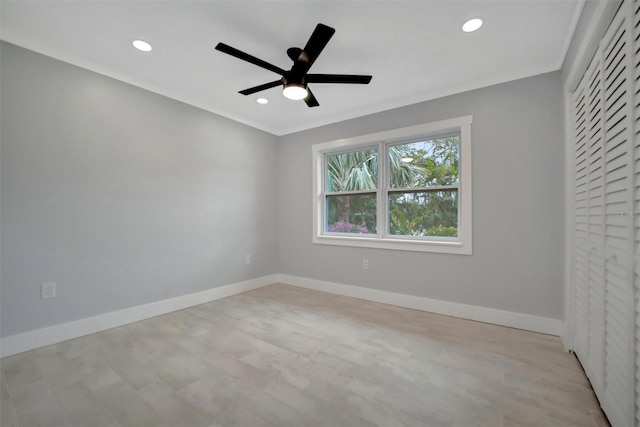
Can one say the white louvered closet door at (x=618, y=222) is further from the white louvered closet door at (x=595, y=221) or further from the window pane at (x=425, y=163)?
the window pane at (x=425, y=163)

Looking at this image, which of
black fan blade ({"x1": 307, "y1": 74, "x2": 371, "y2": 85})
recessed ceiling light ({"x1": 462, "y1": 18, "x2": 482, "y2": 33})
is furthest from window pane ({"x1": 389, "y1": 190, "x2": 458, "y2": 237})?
black fan blade ({"x1": 307, "y1": 74, "x2": 371, "y2": 85})

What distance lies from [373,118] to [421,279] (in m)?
2.13

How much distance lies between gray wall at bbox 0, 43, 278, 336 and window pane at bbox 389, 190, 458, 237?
2.23 metres

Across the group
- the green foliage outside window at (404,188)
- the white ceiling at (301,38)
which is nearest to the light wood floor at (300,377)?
the green foliage outside window at (404,188)

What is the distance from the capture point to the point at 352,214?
389 cm

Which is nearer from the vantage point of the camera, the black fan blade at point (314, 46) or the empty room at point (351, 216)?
the empty room at point (351, 216)

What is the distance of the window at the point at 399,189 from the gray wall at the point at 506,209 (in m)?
0.12

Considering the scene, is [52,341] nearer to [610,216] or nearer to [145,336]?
[145,336]

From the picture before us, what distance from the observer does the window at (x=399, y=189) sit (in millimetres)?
2992

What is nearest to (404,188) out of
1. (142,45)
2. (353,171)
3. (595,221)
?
(353,171)

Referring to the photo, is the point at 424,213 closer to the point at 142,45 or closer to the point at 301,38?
the point at 301,38

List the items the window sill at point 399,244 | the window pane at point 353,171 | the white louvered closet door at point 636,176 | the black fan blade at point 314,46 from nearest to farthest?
the white louvered closet door at point 636,176
the black fan blade at point 314,46
the window sill at point 399,244
the window pane at point 353,171

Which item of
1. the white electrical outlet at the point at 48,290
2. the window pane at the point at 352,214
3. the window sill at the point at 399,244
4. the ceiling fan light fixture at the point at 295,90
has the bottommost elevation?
the white electrical outlet at the point at 48,290

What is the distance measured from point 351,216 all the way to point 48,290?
328 cm
